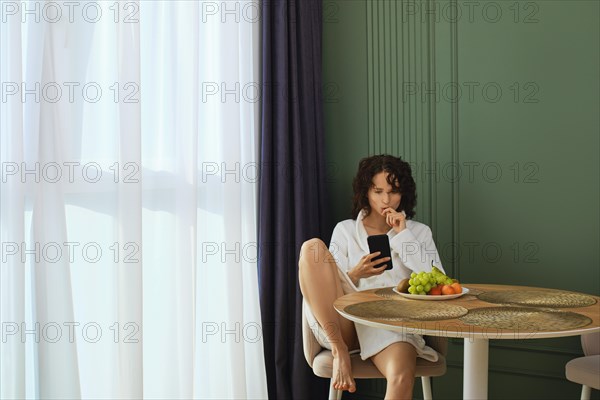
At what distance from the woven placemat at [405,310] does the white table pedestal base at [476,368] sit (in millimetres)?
159

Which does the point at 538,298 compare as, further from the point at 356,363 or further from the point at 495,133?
the point at 495,133

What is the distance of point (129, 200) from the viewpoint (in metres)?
2.52

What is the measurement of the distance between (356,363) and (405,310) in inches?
17.5

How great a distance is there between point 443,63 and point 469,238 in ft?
2.69

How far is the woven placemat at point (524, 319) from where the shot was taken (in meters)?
2.03

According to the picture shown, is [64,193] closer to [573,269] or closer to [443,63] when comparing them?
[443,63]

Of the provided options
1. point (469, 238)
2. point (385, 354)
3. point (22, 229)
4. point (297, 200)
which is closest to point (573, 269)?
point (469, 238)

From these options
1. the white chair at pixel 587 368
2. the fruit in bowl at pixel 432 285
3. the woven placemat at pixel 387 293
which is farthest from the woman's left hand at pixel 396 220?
the white chair at pixel 587 368

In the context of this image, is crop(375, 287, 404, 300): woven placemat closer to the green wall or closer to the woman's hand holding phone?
the woman's hand holding phone

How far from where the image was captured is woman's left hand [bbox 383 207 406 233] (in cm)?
296

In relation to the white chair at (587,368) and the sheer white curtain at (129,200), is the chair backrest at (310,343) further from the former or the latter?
the white chair at (587,368)

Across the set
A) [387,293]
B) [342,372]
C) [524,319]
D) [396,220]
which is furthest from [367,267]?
[524,319]

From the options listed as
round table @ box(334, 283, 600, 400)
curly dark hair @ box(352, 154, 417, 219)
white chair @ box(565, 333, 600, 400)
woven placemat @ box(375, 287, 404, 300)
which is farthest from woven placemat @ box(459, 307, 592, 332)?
curly dark hair @ box(352, 154, 417, 219)

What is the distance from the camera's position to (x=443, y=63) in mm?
3285
